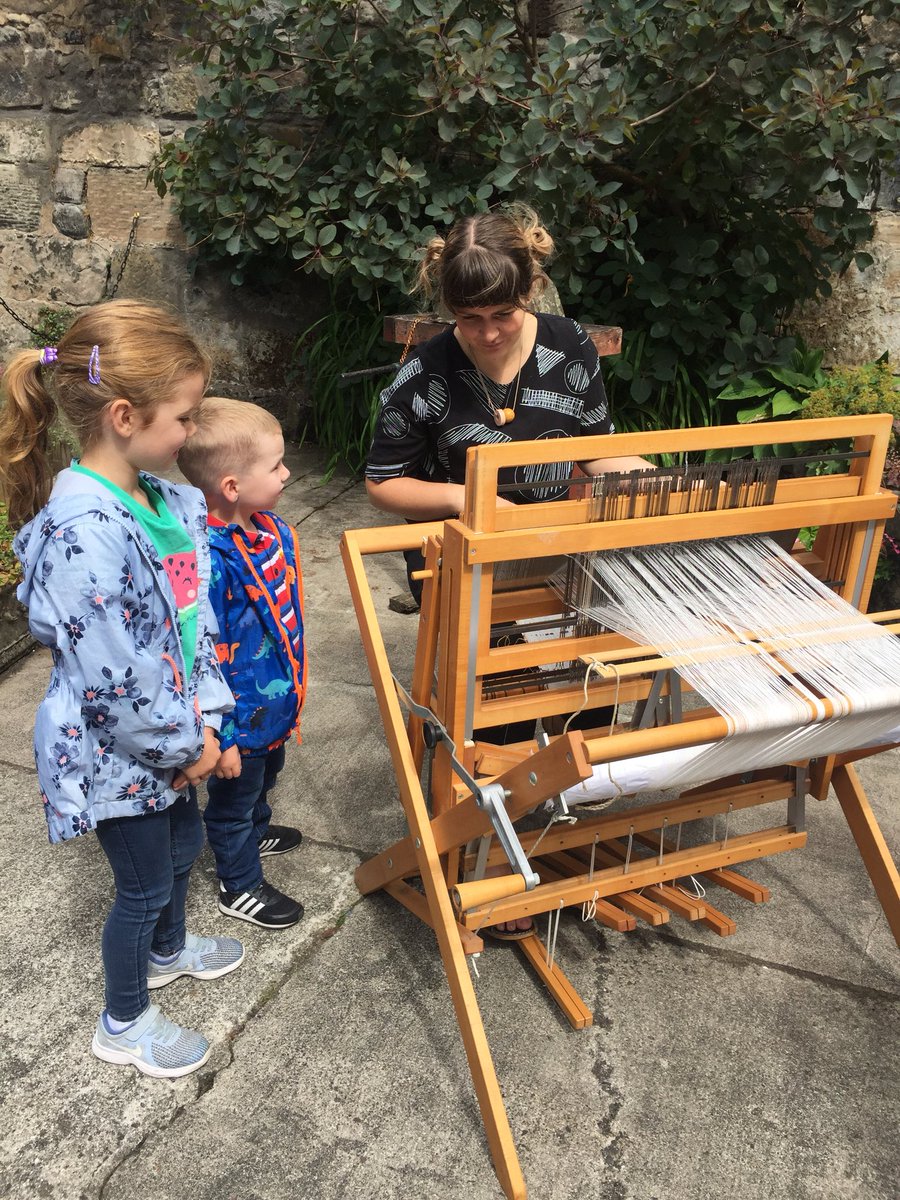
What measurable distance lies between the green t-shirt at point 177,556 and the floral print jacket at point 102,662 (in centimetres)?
3

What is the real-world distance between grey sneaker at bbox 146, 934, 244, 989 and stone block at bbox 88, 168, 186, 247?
4429mm

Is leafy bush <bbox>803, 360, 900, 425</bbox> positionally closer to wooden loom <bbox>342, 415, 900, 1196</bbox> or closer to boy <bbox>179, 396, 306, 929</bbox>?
wooden loom <bbox>342, 415, 900, 1196</bbox>

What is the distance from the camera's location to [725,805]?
6.91ft

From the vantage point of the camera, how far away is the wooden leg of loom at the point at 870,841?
207 cm

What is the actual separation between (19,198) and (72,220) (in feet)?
1.03

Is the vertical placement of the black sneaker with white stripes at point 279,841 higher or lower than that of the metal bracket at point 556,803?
lower

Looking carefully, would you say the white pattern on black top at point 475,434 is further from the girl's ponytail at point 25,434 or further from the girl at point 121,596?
the girl's ponytail at point 25,434

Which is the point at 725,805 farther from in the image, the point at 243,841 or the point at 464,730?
the point at 243,841

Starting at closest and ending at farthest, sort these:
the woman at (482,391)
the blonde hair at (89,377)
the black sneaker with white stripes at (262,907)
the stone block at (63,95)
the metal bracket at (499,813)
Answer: the metal bracket at (499,813) < the blonde hair at (89,377) < the woman at (482,391) < the black sneaker with white stripes at (262,907) < the stone block at (63,95)

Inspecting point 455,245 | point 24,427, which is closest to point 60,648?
point 24,427

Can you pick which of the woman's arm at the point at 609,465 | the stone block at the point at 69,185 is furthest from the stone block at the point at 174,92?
the woman's arm at the point at 609,465

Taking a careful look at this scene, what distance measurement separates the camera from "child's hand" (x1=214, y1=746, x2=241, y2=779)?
1.89 m

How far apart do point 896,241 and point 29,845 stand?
4.57m

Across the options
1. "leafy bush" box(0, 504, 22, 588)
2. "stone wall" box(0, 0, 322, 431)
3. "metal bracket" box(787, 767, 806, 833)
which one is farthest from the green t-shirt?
"stone wall" box(0, 0, 322, 431)
